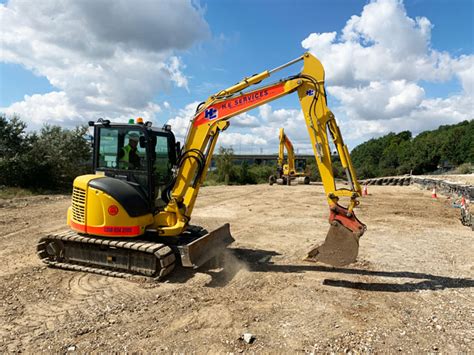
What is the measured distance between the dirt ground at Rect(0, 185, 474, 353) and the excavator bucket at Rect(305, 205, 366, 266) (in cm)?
54

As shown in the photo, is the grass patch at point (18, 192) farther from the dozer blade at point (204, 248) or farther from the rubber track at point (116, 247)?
the dozer blade at point (204, 248)

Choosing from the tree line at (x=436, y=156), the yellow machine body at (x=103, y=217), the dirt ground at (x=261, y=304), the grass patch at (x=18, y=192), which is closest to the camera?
the dirt ground at (x=261, y=304)

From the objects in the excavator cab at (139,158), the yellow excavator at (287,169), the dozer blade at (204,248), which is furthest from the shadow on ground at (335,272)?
the yellow excavator at (287,169)

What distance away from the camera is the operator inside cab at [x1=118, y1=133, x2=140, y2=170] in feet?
21.0

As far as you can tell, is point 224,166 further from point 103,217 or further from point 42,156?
point 103,217

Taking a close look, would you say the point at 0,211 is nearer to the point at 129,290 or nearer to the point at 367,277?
the point at 129,290

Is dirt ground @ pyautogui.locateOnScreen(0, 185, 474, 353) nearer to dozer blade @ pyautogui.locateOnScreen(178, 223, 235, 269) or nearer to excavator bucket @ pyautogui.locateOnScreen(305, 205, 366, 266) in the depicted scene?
dozer blade @ pyautogui.locateOnScreen(178, 223, 235, 269)

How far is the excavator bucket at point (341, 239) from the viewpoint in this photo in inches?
215

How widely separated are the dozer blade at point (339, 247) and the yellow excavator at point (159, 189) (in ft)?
0.05

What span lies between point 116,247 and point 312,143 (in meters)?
3.95

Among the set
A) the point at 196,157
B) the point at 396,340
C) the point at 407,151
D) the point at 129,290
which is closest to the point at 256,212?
the point at 196,157

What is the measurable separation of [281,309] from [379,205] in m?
12.2

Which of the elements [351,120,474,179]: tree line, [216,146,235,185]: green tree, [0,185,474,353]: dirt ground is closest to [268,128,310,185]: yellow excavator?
[216,146,235,185]: green tree

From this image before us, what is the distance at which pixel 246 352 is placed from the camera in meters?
3.87
